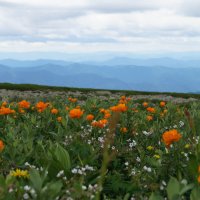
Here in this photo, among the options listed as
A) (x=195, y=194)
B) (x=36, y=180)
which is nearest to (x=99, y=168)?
(x=36, y=180)

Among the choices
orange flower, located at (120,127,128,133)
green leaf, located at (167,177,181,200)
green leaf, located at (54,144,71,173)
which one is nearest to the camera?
green leaf, located at (167,177,181,200)

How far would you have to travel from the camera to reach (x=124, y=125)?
952cm

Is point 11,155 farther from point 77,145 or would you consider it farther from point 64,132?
point 64,132

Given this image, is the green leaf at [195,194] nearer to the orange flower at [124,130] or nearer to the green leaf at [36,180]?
the green leaf at [36,180]

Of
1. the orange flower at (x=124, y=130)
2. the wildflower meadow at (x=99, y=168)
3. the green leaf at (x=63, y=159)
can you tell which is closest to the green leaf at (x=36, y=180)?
the wildflower meadow at (x=99, y=168)

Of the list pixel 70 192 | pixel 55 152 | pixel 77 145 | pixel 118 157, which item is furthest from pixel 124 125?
pixel 70 192

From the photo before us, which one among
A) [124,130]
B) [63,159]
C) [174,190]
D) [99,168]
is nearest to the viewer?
[174,190]

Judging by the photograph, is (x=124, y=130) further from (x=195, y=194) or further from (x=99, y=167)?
(x=195, y=194)

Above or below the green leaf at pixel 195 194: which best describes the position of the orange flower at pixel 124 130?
above

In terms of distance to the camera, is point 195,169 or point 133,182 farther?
point 133,182

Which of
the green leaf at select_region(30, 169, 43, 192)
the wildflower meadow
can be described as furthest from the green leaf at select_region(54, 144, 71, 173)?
the green leaf at select_region(30, 169, 43, 192)

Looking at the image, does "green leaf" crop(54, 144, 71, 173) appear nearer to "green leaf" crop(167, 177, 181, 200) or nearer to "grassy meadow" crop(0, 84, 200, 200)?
"grassy meadow" crop(0, 84, 200, 200)

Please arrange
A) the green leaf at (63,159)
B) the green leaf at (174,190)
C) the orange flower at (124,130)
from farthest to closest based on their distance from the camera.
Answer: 1. the orange flower at (124,130)
2. the green leaf at (63,159)
3. the green leaf at (174,190)

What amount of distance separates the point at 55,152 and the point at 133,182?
3.54 feet
